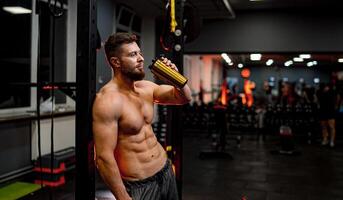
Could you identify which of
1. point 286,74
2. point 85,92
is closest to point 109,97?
point 85,92

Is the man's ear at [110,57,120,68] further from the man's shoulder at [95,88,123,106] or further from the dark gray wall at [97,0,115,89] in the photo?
the dark gray wall at [97,0,115,89]

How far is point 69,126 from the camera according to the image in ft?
17.6

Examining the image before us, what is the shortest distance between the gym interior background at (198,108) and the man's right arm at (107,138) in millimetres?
433

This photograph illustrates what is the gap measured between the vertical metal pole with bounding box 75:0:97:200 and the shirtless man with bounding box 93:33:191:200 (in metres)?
0.06

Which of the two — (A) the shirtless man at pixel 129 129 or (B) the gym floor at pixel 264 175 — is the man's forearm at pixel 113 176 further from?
(B) the gym floor at pixel 264 175

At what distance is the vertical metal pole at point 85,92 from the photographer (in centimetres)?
154

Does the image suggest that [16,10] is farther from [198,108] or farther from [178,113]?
[198,108]

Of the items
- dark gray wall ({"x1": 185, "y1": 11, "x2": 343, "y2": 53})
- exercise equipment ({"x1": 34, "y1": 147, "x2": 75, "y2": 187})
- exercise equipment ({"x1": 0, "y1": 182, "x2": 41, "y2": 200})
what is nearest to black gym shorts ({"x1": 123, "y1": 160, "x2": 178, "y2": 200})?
exercise equipment ({"x1": 0, "y1": 182, "x2": 41, "y2": 200})

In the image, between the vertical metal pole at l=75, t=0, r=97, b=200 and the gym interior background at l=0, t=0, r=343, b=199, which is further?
the gym interior background at l=0, t=0, r=343, b=199

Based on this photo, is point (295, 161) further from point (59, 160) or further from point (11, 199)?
point (11, 199)

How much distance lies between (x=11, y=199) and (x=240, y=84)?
1961 cm

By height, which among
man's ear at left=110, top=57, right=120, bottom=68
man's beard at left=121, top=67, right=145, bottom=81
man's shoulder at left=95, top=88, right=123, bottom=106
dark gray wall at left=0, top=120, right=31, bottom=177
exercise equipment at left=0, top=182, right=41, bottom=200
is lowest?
exercise equipment at left=0, top=182, right=41, bottom=200

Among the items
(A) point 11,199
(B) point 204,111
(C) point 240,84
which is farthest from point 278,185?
(C) point 240,84

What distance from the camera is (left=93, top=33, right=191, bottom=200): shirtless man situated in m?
1.54
